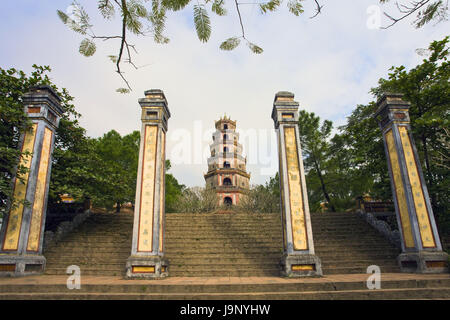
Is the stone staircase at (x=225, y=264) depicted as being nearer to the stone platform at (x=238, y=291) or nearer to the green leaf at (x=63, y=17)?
the stone platform at (x=238, y=291)

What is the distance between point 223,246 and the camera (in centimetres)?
927

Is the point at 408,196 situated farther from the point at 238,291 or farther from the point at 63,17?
the point at 63,17

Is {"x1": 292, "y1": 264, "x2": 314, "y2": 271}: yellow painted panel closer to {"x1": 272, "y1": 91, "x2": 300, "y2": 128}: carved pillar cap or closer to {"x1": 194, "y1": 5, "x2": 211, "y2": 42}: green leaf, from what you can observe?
{"x1": 272, "y1": 91, "x2": 300, "y2": 128}: carved pillar cap

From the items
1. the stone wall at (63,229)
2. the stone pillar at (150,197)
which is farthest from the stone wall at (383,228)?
the stone wall at (63,229)

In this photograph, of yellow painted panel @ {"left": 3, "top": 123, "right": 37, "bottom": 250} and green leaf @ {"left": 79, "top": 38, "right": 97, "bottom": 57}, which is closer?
green leaf @ {"left": 79, "top": 38, "right": 97, "bottom": 57}

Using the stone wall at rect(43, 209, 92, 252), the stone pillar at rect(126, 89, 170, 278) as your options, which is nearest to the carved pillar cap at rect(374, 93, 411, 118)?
the stone pillar at rect(126, 89, 170, 278)

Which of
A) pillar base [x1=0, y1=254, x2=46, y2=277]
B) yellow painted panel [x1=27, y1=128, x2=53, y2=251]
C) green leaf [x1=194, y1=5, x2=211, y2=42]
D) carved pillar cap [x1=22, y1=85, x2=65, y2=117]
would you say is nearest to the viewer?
green leaf [x1=194, y1=5, x2=211, y2=42]

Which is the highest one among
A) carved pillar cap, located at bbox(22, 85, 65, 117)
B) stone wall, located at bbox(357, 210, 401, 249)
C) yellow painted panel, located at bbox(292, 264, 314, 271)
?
carved pillar cap, located at bbox(22, 85, 65, 117)

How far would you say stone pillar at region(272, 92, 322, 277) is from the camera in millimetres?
6824

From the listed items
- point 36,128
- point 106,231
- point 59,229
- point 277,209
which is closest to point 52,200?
point 59,229

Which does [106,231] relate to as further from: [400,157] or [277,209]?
[277,209]

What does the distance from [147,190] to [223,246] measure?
351cm

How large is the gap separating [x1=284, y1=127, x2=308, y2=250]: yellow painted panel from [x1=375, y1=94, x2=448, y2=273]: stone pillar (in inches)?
114

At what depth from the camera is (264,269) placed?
7711 millimetres
